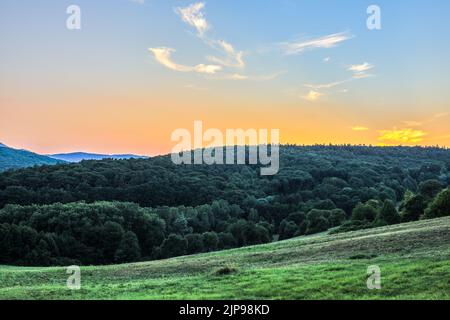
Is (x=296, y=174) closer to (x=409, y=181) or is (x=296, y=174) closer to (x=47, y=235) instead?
(x=409, y=181)

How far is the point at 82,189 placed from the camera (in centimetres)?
14550

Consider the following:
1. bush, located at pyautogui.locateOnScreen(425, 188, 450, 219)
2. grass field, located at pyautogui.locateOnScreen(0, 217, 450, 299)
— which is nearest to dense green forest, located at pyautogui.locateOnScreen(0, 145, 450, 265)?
bush, located at pyautogui.locateOnScreen(425, 188, 450, 219)

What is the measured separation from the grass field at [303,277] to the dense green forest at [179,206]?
3883cm

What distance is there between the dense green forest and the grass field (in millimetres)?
38826

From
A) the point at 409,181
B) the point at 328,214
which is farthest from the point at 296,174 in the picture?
the point at 328,214

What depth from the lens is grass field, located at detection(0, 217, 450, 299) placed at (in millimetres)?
19562

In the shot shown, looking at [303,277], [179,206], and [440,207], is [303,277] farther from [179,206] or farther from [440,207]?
[179,206]

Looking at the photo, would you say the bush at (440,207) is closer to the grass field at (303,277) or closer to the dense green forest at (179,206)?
the dense green forest at (179,206)

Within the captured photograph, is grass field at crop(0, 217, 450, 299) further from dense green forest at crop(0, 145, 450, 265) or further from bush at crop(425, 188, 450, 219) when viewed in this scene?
dense green forest at crop(0, 145, 450, 265)

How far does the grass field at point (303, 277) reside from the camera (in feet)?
64.2

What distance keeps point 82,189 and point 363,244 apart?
12324cm

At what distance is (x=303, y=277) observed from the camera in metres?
23.4

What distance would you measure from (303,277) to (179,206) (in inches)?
4651
